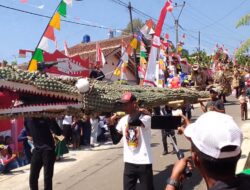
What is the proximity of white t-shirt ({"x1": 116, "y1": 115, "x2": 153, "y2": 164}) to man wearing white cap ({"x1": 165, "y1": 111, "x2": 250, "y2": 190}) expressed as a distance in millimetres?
3569

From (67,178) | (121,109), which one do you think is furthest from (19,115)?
(67,178)

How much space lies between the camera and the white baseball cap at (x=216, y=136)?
1.93 metres

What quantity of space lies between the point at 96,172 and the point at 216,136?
768 cm

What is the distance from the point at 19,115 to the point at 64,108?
20.5 inches

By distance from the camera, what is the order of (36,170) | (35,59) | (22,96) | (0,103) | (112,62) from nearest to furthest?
(0,103)
(22,96)
(36,170)
(35,59)
(112,62)

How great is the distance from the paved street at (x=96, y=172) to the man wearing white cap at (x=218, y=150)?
5651mm

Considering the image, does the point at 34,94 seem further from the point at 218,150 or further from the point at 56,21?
the point at 56,21

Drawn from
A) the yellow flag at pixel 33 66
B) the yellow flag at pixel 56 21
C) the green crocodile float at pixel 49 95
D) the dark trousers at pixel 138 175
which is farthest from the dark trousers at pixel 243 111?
the green crocodile float at pixel 49 95

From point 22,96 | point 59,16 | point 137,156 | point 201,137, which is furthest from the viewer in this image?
point 59,16

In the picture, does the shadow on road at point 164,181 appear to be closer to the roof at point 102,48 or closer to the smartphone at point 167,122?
the smartphone at point 167,122

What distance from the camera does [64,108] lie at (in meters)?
4.82

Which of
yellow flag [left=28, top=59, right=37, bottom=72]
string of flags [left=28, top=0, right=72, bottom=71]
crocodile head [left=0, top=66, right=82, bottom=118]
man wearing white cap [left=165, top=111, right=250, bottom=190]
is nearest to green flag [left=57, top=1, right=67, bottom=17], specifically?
string of flags [left=28, top=0, right=72, bottom=71]

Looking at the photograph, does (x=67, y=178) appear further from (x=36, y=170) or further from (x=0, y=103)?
(x=0, y=103)

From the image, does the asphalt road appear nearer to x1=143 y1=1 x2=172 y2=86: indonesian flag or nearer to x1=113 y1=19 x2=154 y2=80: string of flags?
x1=143 y1=1 x2=172 y2=86: indonesian flag
